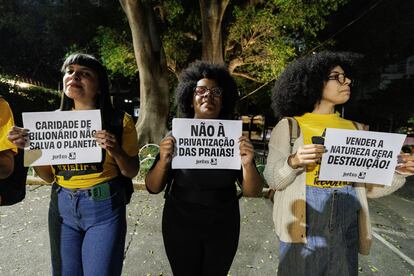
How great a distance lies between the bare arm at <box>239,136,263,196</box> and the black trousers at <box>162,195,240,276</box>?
0.18 metres

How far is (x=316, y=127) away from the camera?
1848 millimetres

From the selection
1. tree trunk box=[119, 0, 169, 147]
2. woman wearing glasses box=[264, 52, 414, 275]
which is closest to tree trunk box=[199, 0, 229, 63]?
tree trunk box=[119, 0, 169, 147]

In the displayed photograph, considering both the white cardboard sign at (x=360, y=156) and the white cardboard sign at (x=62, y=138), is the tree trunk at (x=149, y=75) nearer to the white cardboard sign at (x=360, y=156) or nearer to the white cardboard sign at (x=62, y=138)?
A: the white cardboard sign at (x=62, y=138)

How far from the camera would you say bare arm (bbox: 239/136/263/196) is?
72.9 inches

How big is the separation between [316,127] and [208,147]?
702 mm

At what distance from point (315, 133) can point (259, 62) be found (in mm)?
10267

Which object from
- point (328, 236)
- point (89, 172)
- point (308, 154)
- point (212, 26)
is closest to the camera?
point (308, 154)

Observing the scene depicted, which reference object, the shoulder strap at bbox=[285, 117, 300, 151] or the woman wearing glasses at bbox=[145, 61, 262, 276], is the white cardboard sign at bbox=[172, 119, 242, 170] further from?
the shoulder strap at bbox=[285, 117, 300, 151]

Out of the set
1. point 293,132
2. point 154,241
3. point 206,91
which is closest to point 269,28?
point 154,241

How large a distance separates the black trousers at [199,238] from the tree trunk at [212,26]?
798 cm

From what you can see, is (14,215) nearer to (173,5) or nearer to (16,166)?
(16,166)

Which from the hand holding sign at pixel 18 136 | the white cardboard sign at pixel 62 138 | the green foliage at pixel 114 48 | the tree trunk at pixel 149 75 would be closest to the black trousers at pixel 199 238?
the white cardboard sign at pixel 62 138

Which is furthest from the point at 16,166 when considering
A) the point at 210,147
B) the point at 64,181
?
the point at 210,147

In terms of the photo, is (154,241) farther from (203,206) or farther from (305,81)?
(305,81)
